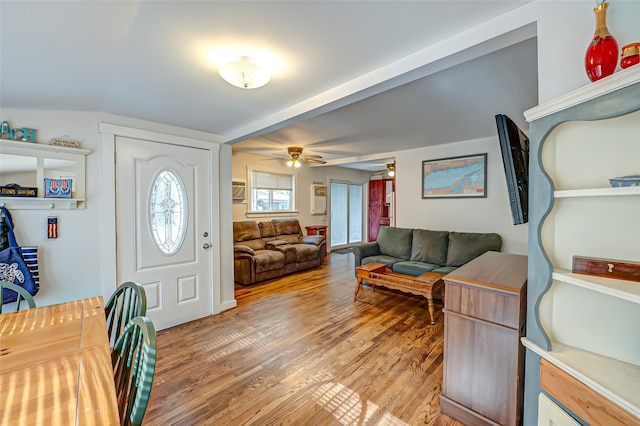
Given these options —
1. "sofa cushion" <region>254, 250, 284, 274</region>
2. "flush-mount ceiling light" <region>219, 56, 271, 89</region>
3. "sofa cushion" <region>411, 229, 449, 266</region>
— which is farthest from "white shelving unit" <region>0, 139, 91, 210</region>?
"sofa cushion" <region>411, 229, 449, 266</region>

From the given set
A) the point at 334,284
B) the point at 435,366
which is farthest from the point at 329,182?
the point at 435,366

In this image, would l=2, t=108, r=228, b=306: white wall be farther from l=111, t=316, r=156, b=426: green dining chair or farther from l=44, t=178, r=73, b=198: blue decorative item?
l=111, t=316, r=156, b=426: green dining chair

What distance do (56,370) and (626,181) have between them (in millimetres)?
2110

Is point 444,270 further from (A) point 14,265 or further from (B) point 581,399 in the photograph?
(A) point 14,265

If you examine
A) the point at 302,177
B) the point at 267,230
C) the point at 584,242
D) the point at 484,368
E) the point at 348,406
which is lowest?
the point at 348,406

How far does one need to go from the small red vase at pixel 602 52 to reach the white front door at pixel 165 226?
3260 mm

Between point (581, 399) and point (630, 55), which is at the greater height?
point (630, 55)

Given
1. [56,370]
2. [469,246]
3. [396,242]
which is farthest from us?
[396,242]

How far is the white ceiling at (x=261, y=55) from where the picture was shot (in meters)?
1.21

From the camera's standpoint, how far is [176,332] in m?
2.83

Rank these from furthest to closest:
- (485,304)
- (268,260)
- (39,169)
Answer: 1. (268,260)
2. (39,169)
3. (485,304)

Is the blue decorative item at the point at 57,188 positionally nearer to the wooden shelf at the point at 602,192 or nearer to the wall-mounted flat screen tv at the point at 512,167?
the wall-mounted flat screen tv at the point at 512,167

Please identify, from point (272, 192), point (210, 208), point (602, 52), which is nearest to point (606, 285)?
point (602, 52)

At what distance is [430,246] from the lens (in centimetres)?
412
